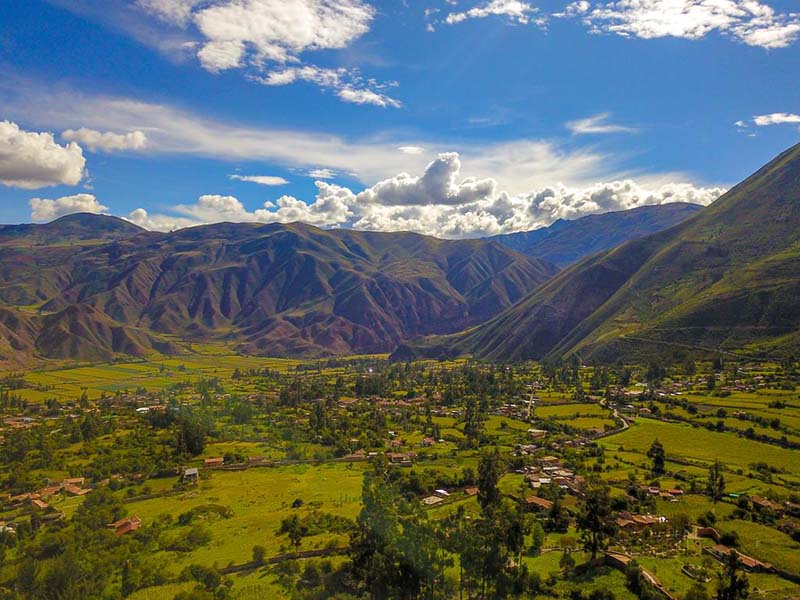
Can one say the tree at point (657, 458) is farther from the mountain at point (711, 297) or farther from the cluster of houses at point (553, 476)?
the mountain at point (711, 297)

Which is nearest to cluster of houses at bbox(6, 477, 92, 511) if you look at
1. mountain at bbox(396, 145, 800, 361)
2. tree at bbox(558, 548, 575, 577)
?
tree at bbox(558, 548, 575, 577)

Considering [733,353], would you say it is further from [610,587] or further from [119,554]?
[119,554]

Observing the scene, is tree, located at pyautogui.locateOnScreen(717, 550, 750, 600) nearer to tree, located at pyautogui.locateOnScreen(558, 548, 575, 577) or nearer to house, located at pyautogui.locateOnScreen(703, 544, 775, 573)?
house, located at pyautogui.locateOnScreen(703, 544, 775, 573)

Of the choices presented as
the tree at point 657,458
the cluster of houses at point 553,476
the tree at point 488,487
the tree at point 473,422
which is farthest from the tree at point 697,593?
the tree at point 473,422

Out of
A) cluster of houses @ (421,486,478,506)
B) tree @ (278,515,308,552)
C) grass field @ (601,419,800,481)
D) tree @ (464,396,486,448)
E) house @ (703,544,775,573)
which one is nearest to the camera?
house @ (703,544,775,573)

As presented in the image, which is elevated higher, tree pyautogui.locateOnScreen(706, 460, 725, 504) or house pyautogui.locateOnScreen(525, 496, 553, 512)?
tree pyautogui.locateOnScreen(706, 460, 725, 504)
